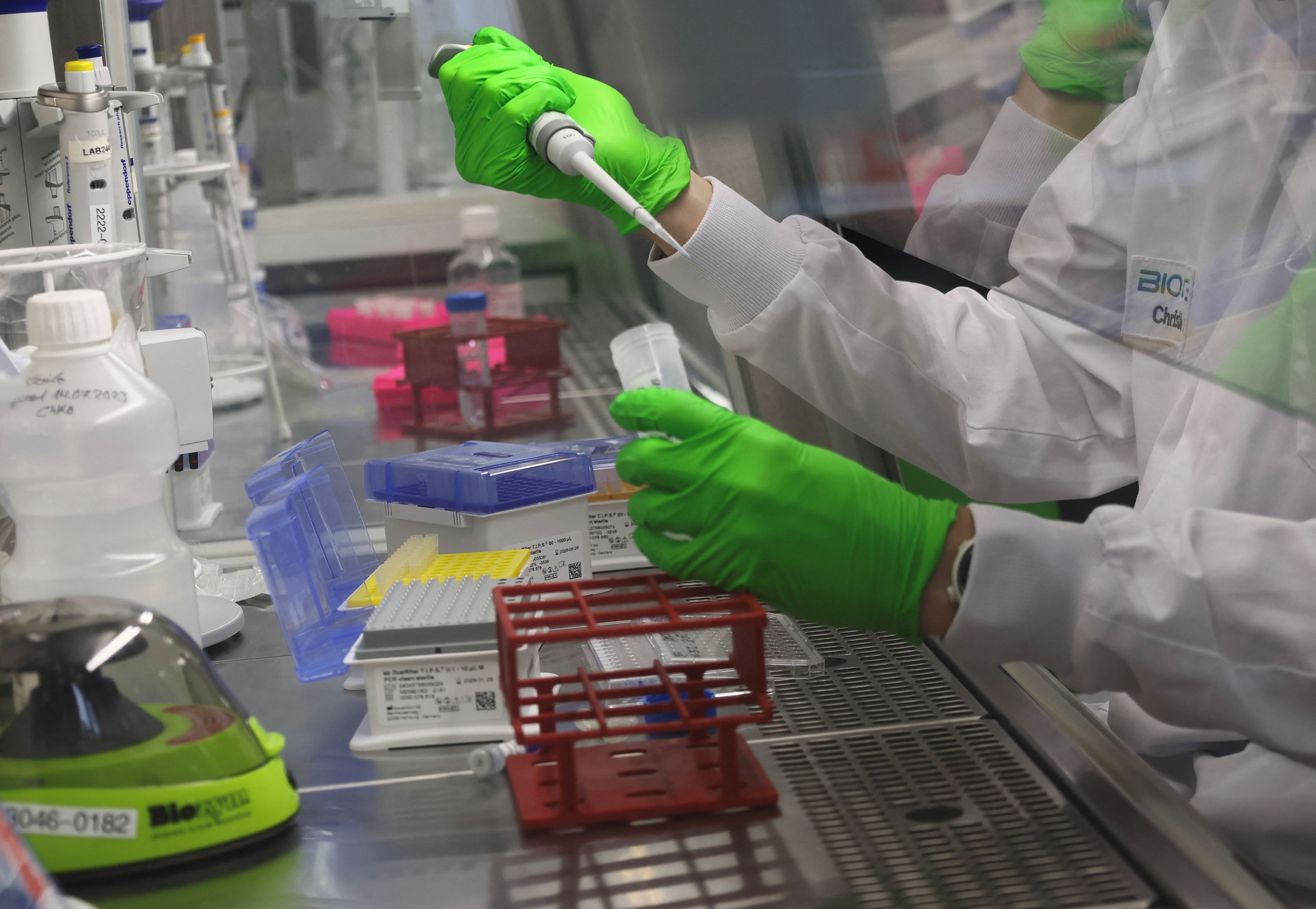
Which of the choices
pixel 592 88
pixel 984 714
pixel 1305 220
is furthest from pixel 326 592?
pixel 1305 220

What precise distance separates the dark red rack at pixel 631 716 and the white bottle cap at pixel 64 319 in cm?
36

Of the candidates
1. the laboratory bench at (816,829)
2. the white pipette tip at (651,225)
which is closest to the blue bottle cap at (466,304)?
the white pipette tip at (651,225)

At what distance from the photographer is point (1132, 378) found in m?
1.57

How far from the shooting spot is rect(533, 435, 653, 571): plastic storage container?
1422mm

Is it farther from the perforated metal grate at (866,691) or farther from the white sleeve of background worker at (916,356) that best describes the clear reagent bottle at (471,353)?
the perforated metal grate at (866,691)

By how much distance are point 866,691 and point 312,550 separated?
56cm

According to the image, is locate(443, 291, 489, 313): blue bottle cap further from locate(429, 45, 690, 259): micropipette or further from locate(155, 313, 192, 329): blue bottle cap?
locate(429, 45, 690, 259): micropipette

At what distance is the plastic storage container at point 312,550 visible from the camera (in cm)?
110

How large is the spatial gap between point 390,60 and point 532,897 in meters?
2.27

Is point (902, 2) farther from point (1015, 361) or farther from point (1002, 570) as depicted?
point (1015, 361)

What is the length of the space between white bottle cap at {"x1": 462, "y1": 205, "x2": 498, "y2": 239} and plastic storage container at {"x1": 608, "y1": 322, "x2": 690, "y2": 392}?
1.55m

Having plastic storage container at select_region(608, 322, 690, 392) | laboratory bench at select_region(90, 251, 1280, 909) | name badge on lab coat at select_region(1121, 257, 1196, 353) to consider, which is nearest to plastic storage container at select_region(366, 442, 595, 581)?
laboratory bench at select_region(90, 251, 1280, 909)

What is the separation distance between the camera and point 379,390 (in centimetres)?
240

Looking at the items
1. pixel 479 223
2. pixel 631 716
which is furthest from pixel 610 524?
pixel 479 223
